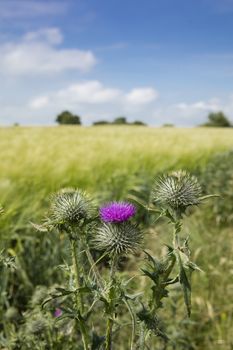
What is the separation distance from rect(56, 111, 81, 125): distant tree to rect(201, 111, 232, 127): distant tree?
1572cm

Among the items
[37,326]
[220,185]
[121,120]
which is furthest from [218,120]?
[37,326]

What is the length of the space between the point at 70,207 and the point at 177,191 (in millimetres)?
364

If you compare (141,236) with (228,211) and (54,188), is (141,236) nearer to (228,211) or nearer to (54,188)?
(54,188)

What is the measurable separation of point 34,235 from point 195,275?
1.42m

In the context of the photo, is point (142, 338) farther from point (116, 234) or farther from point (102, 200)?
point (102, 200)

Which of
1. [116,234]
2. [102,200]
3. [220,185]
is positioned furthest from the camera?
[220,185]

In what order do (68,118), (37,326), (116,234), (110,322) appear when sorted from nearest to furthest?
(110,322)
(116,234)
(37,326)
(68,118)

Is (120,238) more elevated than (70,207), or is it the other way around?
(70,207)

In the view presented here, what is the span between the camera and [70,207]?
1.71 metres

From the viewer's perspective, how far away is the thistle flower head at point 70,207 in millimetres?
1703

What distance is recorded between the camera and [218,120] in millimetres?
64125

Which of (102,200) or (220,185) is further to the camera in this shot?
(220,185)

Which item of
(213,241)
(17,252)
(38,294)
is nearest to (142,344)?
(38,294)

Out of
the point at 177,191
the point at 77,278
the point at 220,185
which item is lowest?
the point at 220,185
